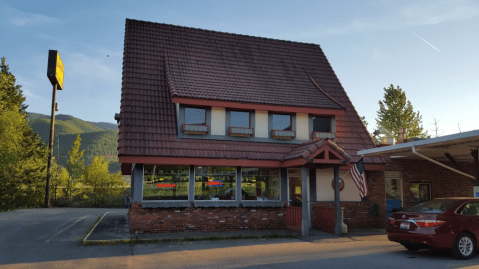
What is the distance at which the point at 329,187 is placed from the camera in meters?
16.4

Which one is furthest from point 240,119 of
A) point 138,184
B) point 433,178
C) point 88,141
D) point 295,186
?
point 88,141

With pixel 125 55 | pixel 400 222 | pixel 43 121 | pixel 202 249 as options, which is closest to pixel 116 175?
pixel 125 55

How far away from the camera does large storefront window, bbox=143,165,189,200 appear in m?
13.9

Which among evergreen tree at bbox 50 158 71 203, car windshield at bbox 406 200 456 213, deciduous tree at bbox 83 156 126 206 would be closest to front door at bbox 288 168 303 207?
car windshield at bbox 406 200 456 213

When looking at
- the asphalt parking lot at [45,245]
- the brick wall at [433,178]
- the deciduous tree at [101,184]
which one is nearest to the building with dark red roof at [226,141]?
the brick wall at [433,178]

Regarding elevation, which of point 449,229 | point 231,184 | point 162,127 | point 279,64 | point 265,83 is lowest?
point 449,229

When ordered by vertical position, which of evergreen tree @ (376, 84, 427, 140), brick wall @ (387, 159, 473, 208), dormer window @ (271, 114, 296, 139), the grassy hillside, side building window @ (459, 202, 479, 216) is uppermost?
the grassy hillside

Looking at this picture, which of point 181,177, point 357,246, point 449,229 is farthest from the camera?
point 181,177

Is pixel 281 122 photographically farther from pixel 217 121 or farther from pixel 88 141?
pixel 88 141

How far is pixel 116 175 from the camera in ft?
128

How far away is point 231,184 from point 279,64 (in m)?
7.52

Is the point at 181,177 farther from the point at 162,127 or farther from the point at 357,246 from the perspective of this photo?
the point at 357,246

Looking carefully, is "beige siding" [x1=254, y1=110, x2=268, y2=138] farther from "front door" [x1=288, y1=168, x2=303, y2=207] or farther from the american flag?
the american flag

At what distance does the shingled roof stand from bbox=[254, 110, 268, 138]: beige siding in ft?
1.82
